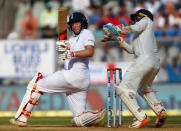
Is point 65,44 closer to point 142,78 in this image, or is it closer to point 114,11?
point 142,78

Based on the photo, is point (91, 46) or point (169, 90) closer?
point (91, 46)

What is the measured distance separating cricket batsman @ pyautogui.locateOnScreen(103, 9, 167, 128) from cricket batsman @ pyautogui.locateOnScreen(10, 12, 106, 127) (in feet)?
1.41

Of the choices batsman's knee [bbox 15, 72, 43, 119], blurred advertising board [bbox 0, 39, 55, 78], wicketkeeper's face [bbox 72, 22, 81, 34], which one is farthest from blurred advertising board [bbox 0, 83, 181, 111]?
batsman's knee [bbox 15, 72, 43, 119]

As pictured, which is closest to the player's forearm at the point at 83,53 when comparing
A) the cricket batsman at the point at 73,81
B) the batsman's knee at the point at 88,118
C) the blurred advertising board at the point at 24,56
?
the cricket batsman at the point at 73,81

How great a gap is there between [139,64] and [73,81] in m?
1.11

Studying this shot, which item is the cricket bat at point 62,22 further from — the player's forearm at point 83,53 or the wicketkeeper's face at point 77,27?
the player's forearm at point 83,53

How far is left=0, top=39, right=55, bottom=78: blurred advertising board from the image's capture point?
605 inches

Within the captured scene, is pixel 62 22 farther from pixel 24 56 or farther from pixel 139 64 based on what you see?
pixel 24 56

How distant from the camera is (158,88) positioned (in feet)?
48.8

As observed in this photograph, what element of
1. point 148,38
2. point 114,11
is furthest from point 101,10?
point 148,38

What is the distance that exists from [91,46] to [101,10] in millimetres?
8306

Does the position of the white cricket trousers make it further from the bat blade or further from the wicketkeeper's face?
the wicketkeeper's face

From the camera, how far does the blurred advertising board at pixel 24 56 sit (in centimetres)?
1536

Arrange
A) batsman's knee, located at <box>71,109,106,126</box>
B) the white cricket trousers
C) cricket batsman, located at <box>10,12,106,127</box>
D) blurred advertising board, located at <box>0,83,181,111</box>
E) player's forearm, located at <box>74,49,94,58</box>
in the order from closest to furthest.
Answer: player's forearm, located at <box>74,49,94,58</box>
cricket batsman, located at <box>10,12,106,127</box>
the white cricket trousers
batsman's knee, located at <box>71,109,106,126</box>
blurred advertising board, located at <box>0,83,181,111</box>
